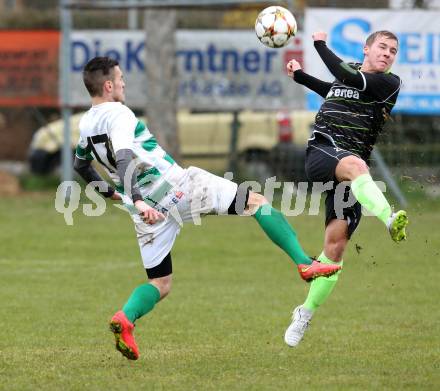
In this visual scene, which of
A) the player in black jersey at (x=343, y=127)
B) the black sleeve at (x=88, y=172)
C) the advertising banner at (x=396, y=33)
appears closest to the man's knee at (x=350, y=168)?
the player in black jersey at (x=343, y=127)

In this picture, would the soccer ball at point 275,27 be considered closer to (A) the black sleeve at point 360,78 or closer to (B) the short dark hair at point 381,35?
(A) the black sleeve at point 360,78

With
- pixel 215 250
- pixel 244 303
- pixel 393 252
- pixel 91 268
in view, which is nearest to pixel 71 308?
pixel 244 303

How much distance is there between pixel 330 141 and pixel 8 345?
2.67 meters

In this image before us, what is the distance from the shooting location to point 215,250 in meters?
13.1

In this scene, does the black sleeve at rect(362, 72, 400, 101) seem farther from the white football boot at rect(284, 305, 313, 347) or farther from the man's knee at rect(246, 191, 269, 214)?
the white football boot at rect(284, 305, 313, 347)

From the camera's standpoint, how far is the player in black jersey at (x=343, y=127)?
7.25 meters

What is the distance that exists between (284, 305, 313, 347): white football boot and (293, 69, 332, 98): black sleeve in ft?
5.06

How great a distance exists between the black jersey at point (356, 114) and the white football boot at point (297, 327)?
116cm

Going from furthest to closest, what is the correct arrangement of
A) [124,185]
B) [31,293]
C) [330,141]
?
[31,293] → [330,141] → [124,185]

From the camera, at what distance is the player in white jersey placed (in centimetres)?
675

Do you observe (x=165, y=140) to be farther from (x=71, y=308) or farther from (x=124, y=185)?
(x=124, y=185)

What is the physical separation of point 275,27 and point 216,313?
8.83ft

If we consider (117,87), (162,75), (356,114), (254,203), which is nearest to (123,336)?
(254,203)

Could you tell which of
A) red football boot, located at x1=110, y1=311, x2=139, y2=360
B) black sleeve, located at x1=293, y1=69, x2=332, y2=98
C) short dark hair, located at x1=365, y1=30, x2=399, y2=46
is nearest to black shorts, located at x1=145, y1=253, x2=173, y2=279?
red football boot, located at x1=110, y1=311, x2=139, y2=360
